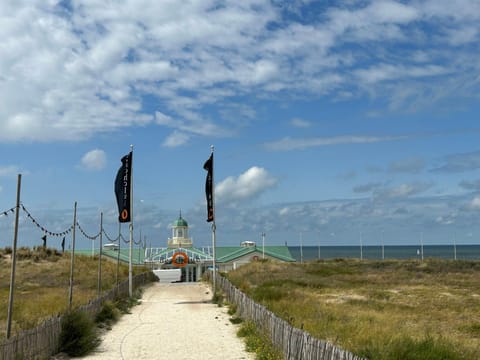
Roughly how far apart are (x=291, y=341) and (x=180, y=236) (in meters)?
54.4

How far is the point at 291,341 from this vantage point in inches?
470

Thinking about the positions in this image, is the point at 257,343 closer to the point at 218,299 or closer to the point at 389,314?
the point at 389,314

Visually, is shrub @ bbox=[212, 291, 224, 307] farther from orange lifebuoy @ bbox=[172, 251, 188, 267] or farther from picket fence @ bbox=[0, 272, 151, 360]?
orange lifebuoy @ bbox=[172, 251, 188, 267]

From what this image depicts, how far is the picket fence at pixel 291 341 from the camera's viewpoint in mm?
9562

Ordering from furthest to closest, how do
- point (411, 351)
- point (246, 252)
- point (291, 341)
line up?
point (246, 252)
point (291, 341)
point (411, 351)

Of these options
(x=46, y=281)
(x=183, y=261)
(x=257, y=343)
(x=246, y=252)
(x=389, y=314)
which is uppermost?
(x=246, y=252)

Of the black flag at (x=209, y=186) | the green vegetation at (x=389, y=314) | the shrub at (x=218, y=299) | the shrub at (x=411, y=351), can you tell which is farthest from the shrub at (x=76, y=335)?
the black flag at (x=209, y=186)

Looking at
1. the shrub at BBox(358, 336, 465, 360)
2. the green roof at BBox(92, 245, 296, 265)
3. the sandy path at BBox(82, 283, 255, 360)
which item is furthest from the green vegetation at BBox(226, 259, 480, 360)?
the green roof at BBox(92, 245, 296, 265)

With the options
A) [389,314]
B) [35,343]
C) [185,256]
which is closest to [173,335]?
[35,343]

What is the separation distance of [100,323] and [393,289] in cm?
1905

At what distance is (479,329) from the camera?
57.1ft

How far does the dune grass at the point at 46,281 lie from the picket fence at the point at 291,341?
7244 mm

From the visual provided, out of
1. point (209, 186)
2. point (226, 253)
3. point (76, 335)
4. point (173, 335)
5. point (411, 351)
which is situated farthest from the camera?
point (226, 253)

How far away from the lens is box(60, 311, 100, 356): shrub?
14.6 m
